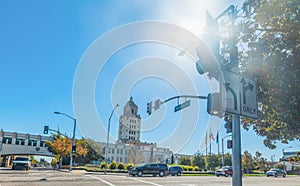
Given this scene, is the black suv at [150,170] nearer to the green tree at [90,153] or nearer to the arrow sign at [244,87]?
the arrow sign at [244,87]

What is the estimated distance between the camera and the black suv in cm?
2822

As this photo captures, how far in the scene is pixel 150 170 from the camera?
95.0 feet

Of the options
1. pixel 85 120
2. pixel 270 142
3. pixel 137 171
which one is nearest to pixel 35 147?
pixel 137 171

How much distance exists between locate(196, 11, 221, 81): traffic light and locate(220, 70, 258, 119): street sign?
0.26 m

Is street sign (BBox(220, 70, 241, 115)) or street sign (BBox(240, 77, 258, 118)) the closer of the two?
street sign (BBox(220, 70, 241, 115))

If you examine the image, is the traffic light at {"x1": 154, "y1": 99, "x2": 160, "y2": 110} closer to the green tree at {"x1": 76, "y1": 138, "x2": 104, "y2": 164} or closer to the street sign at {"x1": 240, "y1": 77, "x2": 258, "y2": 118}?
the street sign at {"x1": 240, "y1": 77, "x2": 258, "y2": 118}

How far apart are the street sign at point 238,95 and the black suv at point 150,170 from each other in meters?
24.5

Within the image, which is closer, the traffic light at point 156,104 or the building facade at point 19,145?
the traffic light at point 156,104

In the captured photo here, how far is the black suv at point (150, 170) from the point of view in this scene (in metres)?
28.2

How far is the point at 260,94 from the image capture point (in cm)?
812

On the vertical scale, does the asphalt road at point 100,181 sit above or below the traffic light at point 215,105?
below

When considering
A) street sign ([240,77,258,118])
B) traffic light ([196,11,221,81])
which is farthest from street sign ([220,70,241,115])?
traffic light ([196,11,221,81])

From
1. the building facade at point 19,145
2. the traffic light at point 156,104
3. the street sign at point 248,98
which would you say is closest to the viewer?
the street sign at point 248,98

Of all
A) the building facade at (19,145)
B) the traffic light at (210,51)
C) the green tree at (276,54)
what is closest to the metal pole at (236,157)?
the traffic light at (210,51)
